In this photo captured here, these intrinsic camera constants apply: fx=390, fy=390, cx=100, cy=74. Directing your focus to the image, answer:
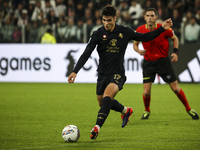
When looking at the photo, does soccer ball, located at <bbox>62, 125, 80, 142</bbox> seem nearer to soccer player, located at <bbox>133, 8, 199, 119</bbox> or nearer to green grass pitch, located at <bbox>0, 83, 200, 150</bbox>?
green grass pitch, located at <bbox>0, 83, 200, 150</bbox>

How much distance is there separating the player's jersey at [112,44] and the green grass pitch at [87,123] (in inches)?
40.6

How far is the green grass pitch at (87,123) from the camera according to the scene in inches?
203

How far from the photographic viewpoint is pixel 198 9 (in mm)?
16500

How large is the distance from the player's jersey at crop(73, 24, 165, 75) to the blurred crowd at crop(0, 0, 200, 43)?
9.54 meters

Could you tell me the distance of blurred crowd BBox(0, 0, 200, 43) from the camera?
1595 centimetres

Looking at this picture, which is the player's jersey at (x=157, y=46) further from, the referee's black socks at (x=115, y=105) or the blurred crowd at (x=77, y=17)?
the blurred crowd at (x=77, y=17)

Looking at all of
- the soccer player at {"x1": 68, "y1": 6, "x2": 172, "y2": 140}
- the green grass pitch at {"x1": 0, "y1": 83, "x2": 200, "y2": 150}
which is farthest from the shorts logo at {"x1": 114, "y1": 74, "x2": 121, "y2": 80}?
the green grass pitch at {"x1": 0, "y1": 83, "x2": 200, "y2": 150}

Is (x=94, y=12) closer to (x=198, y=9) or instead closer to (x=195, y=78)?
(x=198, y=9)

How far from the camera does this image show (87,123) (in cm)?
700

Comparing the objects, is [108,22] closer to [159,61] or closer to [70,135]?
[70,135]

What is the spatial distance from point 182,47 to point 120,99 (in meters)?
5.15

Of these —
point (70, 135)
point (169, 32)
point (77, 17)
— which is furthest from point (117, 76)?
point (77, 17)

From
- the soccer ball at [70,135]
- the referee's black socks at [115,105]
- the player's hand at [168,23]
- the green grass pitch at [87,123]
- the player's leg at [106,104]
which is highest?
the player's hand at [168,23]

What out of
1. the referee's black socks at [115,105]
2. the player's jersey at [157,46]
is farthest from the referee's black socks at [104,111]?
the player's jersey at [157,46]
